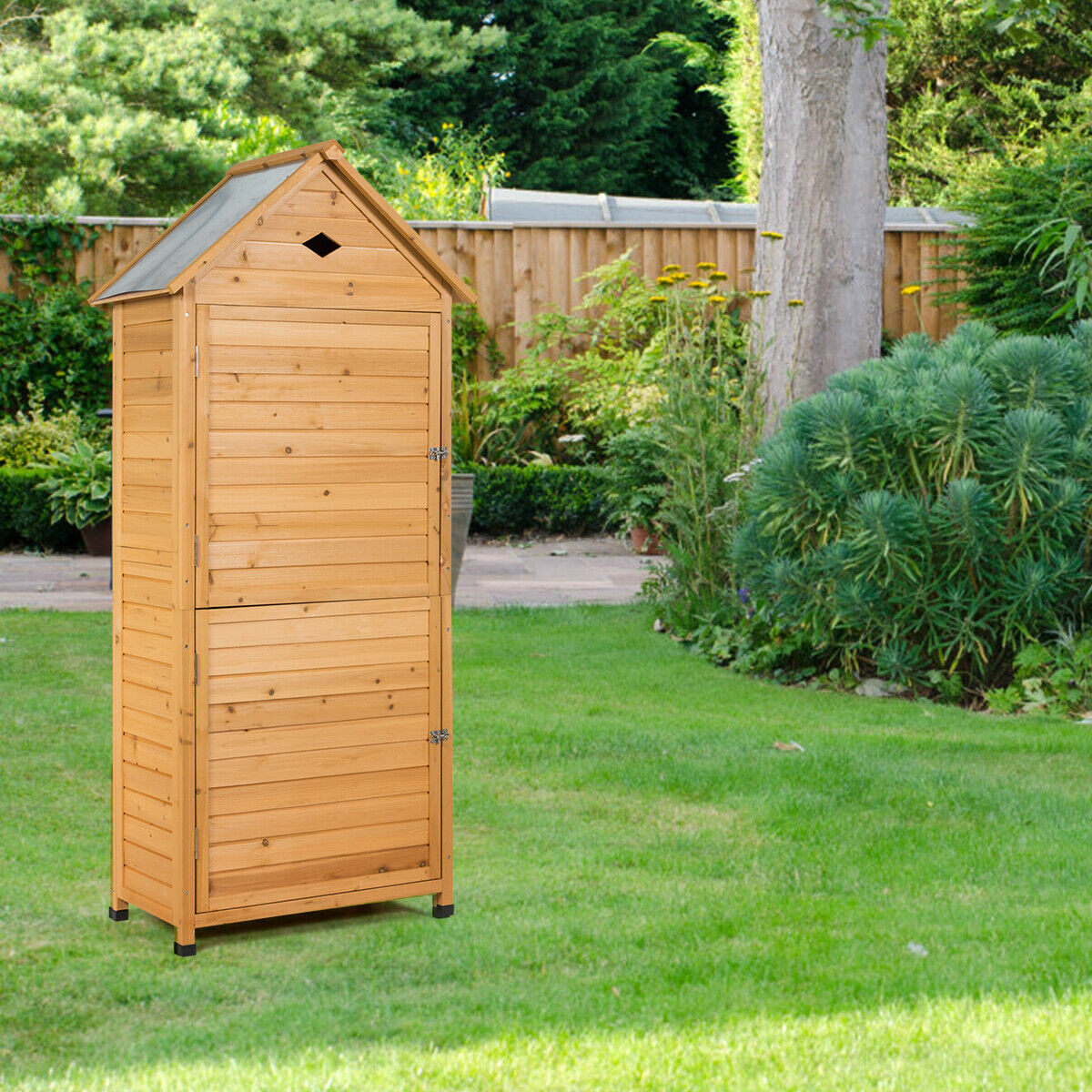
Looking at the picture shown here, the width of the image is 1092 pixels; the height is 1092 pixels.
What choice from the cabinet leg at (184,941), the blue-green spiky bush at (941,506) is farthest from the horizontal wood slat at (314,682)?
the blue-green spiky bush at (941,506)

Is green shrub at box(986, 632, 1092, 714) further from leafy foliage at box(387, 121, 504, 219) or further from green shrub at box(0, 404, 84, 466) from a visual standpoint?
leafy foliage at box(387, 121, 504, 219)

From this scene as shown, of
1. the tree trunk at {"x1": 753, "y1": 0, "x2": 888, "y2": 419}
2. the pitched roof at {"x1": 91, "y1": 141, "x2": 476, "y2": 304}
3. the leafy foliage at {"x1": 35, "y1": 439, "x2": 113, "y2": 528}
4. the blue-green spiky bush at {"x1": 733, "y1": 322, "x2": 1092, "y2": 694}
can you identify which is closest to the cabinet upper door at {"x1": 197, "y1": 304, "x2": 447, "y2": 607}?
the pitched roof at {"x1": 91, "y1": 141, "x2": 476, "y2": 304}

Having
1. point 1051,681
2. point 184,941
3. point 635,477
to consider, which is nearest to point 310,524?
point 184,941

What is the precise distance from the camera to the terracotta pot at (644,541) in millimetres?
10547

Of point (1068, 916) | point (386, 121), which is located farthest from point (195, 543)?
point (386, 121)

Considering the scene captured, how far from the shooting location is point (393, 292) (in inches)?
135

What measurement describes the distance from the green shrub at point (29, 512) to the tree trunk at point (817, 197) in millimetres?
5239

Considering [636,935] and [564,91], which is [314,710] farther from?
[564,91]

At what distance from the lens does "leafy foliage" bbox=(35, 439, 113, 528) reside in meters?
10.0

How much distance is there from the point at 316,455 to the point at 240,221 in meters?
0.54

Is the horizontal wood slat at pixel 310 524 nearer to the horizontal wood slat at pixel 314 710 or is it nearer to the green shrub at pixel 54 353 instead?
the horizontal wood slat at pixel 314 710

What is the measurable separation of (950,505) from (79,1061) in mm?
4061

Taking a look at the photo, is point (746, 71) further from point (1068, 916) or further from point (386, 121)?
point (1068, 916)

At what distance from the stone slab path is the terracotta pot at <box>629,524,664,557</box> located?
0.30 feet
